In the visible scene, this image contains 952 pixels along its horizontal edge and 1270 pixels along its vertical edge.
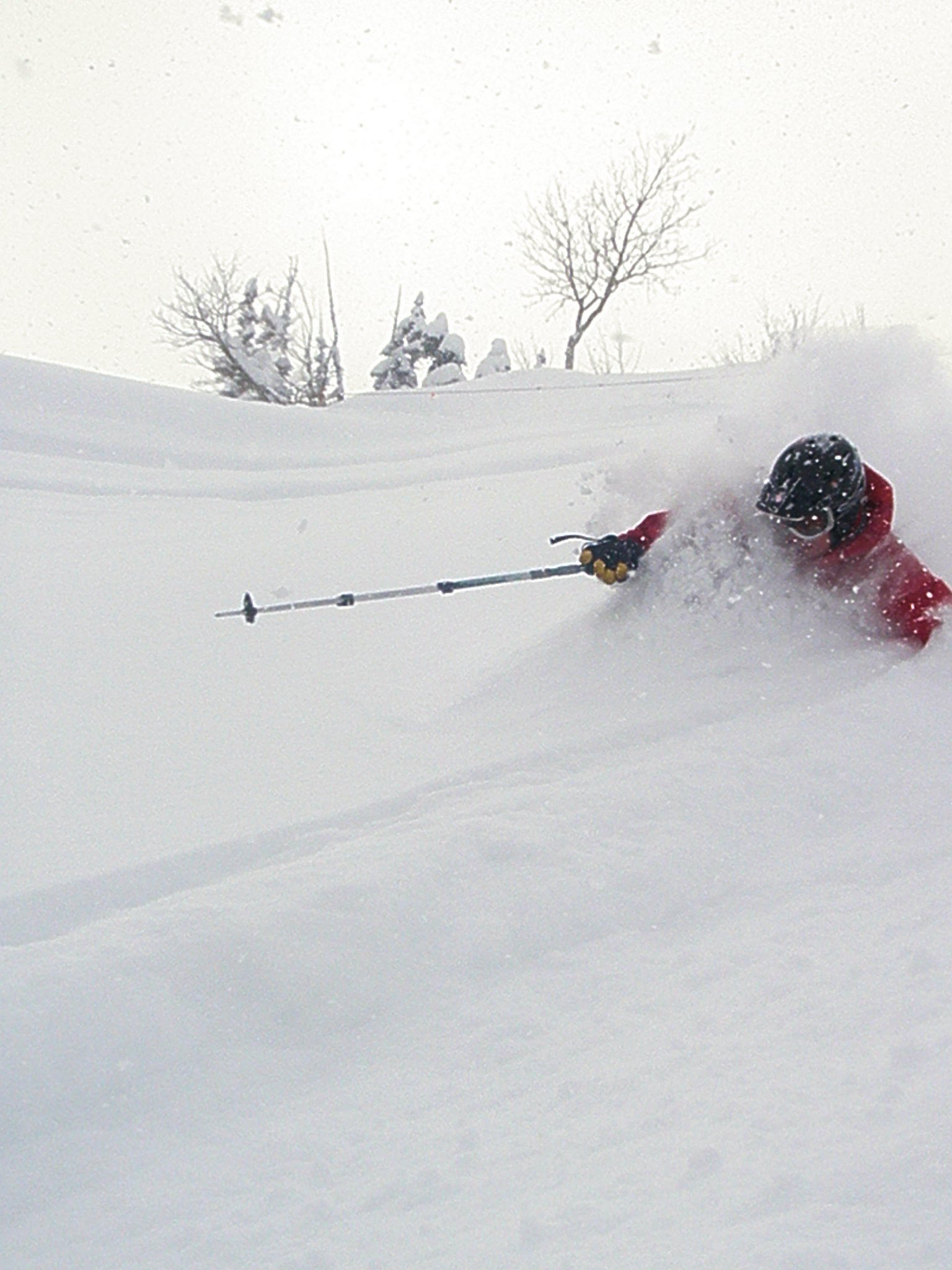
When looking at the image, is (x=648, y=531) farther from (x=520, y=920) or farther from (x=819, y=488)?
(x=520, y=920)

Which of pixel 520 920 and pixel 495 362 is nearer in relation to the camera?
pixel 520 920

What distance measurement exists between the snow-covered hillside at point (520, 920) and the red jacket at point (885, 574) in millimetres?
101

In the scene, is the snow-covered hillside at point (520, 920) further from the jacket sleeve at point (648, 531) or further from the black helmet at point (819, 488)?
the black helmet at point (819, 488)

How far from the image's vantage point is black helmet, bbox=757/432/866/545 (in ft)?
11.1

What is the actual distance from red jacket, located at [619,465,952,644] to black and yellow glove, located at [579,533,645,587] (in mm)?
722

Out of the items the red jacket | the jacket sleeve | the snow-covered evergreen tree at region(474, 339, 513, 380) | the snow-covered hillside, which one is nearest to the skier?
the red jacket

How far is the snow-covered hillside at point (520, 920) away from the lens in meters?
1.46

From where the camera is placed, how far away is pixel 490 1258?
1.34 meters

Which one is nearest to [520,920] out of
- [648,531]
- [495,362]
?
[648,531]

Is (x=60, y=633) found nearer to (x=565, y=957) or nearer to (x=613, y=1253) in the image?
(x=565, y=957)

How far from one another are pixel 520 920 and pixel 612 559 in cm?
206

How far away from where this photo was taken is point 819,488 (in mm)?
3371

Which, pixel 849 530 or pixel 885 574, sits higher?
pixel 849 530

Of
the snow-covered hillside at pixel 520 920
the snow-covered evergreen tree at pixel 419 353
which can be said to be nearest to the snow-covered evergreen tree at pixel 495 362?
the snow-covered evergreen tree at pixel 419 353
